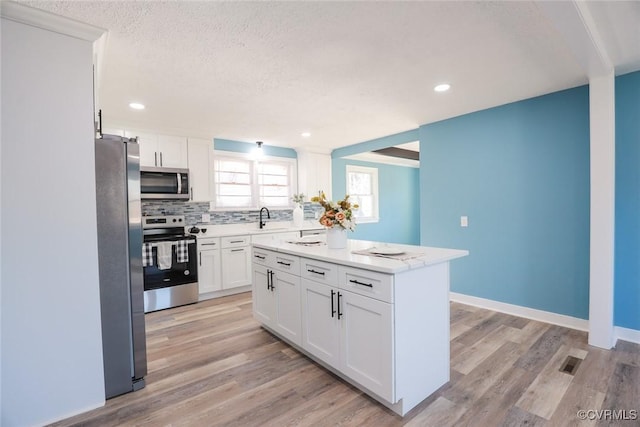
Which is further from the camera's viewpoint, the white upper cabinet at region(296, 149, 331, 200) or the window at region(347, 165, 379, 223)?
the window at region(347, 165, 379, 223)

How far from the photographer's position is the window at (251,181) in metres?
4.88

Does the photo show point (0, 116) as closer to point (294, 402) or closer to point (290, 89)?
point (290, 89)

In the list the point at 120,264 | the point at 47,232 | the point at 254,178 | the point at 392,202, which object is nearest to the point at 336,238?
the point at 120,264

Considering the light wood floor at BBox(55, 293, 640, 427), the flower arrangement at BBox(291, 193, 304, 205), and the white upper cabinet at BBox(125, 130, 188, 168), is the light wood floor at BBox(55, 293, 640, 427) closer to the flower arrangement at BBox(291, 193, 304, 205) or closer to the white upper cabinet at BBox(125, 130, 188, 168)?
the white upper cabinet at BBox(125, 130, 188, 168)

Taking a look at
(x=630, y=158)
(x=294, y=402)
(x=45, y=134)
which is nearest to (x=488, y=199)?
(x=630, y=158)

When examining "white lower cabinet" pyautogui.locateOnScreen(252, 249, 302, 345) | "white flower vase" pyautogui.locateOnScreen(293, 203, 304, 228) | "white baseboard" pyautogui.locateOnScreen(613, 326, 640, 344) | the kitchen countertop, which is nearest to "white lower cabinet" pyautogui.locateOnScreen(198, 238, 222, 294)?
the kitchen countertop

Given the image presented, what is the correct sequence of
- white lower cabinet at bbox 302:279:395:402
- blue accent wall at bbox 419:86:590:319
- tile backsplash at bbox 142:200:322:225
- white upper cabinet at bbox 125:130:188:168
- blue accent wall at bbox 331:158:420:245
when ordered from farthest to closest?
1. blue accent wall at bbox 331:158:420:245
2. tile backsplash at bbox 142:200:322:225
3. white upper cabinet at bbox 125:130:188:168
4. blue accent wall at bbox 419:86:590:319
5. white lower cabinet at bbox 302:279:395:402

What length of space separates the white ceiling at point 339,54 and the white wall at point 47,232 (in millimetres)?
342

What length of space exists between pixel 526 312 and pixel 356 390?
2315 mm

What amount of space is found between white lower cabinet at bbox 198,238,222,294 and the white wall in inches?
85.9

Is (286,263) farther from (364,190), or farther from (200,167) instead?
(364,190)

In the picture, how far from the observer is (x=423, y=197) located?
163 inches

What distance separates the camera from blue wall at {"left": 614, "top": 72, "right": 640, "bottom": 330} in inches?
99.7

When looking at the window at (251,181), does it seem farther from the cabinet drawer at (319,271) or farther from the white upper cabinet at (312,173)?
the cabinet drawer at (319,271)
